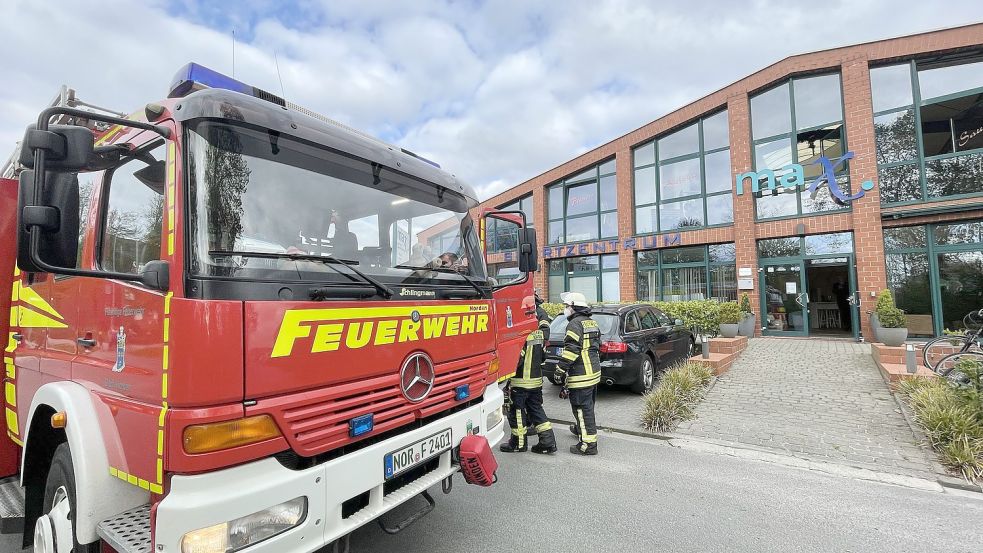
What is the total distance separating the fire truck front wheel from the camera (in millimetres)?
2203

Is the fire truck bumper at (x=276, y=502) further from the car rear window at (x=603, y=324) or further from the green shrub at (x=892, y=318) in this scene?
the green shrub at (x=892, y=318)

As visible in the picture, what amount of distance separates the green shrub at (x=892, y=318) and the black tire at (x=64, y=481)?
500 inches

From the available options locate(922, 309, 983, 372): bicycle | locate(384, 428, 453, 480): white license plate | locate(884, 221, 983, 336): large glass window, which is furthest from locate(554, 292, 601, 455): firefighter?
locate(884, 221, 983, 336): large glass window

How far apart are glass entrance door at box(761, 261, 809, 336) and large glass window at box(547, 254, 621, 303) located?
482 cm

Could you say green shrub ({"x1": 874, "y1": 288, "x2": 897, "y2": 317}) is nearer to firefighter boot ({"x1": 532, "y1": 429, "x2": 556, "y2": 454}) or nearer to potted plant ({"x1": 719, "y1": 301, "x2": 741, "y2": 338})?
potted plant ({"x1": 719, "y1": 301, "x2": 741, "y2": 338})

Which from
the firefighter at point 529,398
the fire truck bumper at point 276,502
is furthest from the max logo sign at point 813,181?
the fire truck bumper at point 276,502

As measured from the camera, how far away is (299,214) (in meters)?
2.31

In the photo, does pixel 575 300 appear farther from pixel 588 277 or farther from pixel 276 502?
pixel 588 277

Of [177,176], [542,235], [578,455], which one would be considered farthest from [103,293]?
[542,235]

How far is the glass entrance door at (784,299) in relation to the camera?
12.6 metres

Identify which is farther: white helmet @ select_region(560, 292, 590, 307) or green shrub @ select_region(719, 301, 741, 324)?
green shrub @ select_region(719, 301, 741, 324)

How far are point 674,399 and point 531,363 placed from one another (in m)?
2.37

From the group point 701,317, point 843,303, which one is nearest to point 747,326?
point 701,317

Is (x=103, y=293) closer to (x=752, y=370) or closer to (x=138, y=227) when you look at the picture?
(x=138, y=227)
